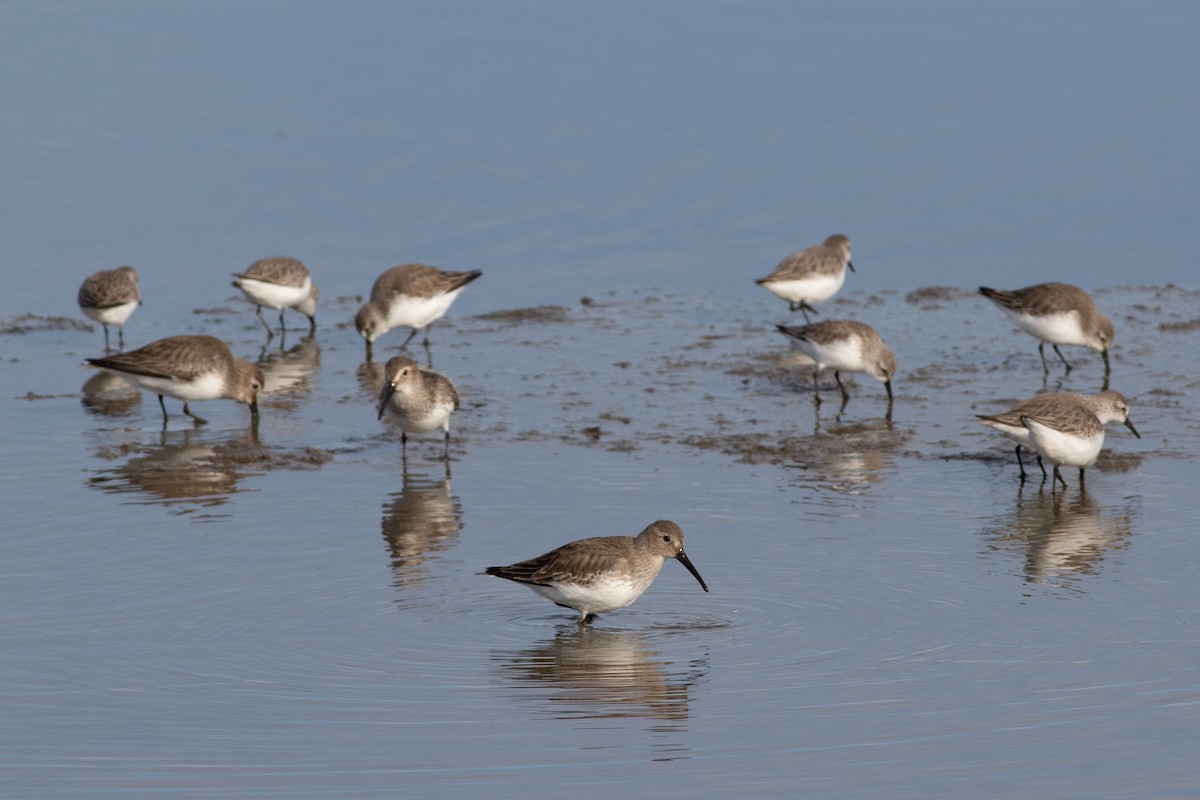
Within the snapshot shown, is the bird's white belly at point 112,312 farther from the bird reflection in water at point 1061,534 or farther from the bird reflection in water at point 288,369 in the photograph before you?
the bird reflection in water at point 1061,534

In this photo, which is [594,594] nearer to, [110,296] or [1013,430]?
[1013,430]

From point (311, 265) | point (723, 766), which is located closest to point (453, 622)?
point (723, 766)

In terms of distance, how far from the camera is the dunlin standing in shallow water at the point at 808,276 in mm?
21844

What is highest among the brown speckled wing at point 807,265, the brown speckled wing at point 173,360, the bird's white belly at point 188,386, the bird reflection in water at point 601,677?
the brown speckled wing at point 807,265

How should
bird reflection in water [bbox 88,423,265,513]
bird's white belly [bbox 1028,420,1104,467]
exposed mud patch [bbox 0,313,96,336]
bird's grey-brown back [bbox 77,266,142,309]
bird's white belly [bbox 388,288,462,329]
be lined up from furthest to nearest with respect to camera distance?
exposed mud patch [bbox 0,313,96,336] → bird's white belly [bbox 388,288,462,329] → bird's grey-brown back [bbox 77,266,142,309] → bird reflection in water [bbox 88,423,265,513] → bird's white belly [bbox 1028,420,1104,467]

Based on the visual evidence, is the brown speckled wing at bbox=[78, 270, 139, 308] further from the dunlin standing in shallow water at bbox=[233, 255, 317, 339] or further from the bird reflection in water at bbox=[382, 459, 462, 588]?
the bird reflection in water at bbox=[382, 459, 462, 588]

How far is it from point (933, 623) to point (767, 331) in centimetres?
1067

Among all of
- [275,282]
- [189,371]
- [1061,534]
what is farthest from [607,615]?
[275,282]

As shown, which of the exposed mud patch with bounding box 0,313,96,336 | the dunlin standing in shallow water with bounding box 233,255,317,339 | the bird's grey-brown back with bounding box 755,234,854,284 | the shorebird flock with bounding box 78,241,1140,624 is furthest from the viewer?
the bird's grey-brown back with bounding box 755,234,854,284

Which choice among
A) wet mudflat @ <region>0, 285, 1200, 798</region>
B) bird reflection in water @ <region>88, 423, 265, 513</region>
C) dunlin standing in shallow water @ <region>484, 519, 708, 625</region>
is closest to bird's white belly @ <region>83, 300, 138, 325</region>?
wet mudflat @ <region>0, 285, 1200, 798</region>

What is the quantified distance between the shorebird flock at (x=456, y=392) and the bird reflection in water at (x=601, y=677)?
0.34 metres

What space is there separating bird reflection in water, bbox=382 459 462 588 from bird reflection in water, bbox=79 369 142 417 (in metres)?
4.20

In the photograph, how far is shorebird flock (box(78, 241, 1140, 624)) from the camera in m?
11.3

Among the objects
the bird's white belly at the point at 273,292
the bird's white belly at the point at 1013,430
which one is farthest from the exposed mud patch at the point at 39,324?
the bird's white belly at the point at 1013,430
